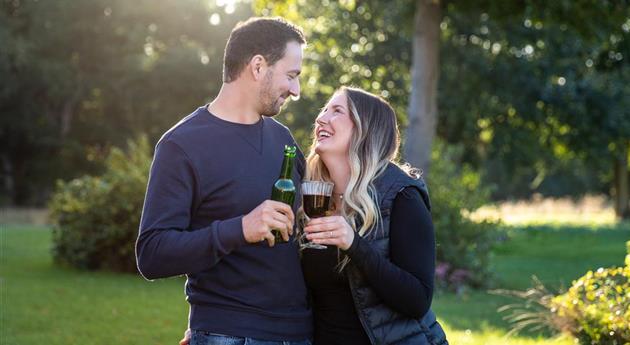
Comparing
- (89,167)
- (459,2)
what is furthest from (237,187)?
(89,167)

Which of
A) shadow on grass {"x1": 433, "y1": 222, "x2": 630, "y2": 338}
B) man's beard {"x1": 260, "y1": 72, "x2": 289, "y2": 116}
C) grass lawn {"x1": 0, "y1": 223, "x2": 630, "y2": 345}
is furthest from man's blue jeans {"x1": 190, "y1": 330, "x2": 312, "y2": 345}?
grass lawn {"x1": 0, "y1": 223, "x2": 630, "y2": 345}

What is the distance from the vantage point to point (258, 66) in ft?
13.8

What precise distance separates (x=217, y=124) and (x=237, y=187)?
13.1 inches

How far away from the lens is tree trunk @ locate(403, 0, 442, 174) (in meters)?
15.8

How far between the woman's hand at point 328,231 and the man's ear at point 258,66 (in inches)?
31.4

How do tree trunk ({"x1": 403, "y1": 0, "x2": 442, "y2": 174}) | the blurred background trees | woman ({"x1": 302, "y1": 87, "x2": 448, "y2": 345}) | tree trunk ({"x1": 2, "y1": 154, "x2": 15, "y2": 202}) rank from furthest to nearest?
tree trunk ({"x1": 2, "y1": 154, "x2": 15, "y2": 202}) < the blurred background trees < tree trunk ({"x1": 403, "y1": 0, "x2": 442, "y2": 174}) < woman ({"x1": 302, "y1": 87, "x2": 448, "y2": 345})

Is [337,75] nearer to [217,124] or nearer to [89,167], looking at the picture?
[89,167]

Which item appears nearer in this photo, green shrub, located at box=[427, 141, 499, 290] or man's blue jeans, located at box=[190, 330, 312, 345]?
man's blue jeans, located at box=[190, 330, 312, 345]

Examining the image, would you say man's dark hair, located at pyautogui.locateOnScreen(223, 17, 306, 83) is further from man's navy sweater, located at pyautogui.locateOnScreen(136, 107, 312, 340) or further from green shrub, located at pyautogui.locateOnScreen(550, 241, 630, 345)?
green shrub, located at pyautogui.locateOnScreen(550, 241, 630, 345)

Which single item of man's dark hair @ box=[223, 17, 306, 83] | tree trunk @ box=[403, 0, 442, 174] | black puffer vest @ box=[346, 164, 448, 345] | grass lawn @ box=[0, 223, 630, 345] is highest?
tree trunk @ box=[403, 0, 442, 174]

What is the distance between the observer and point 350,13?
2714cm

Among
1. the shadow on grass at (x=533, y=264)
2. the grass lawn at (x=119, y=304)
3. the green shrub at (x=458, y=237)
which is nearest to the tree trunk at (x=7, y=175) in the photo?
the grass lawn at (x=119, y=304)

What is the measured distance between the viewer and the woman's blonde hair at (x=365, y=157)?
408 centimetres

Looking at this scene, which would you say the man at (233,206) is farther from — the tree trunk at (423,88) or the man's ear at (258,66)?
the tree trunk at (423,88)
